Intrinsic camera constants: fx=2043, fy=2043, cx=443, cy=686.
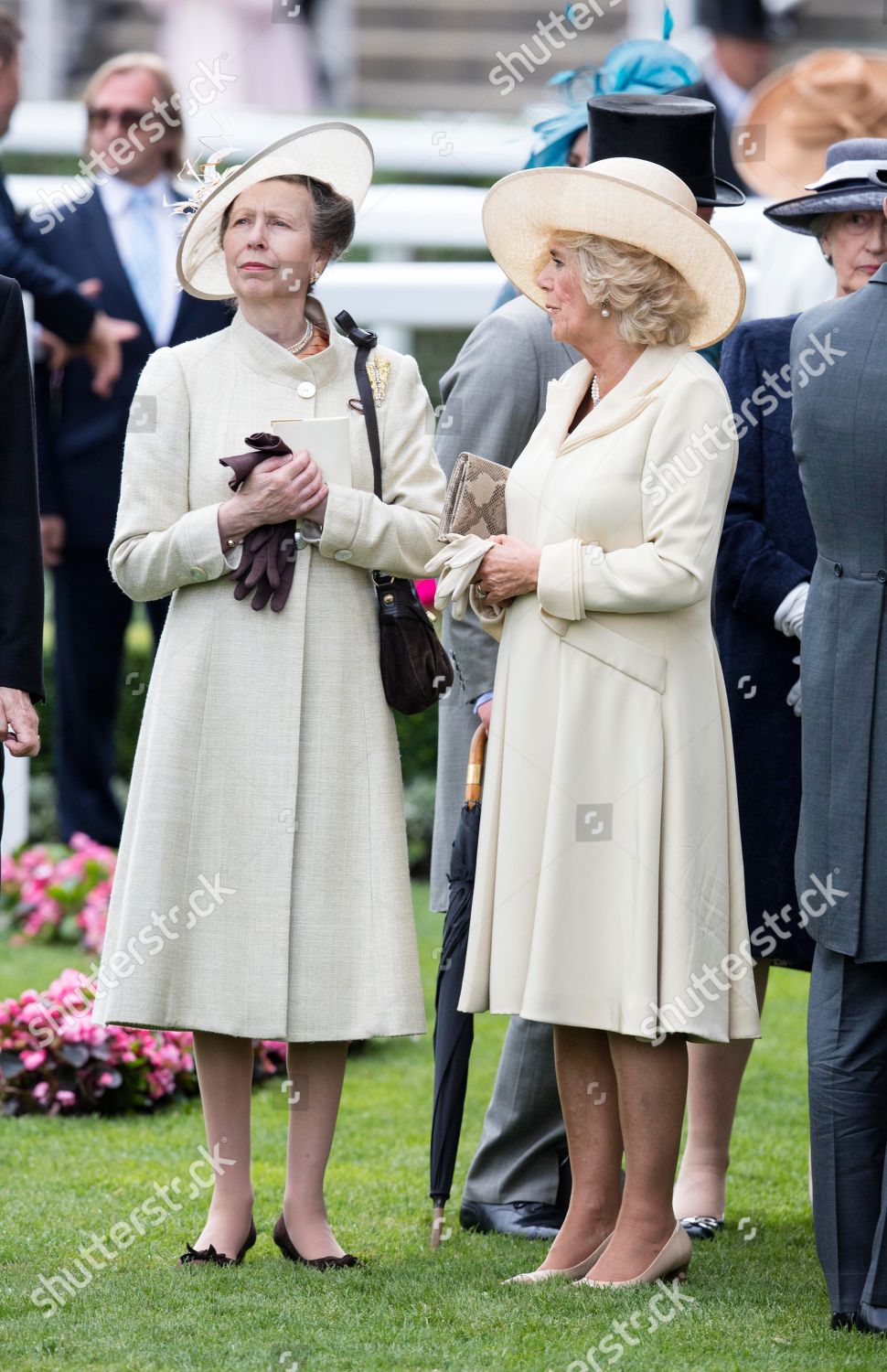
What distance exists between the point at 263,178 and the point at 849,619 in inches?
60.9

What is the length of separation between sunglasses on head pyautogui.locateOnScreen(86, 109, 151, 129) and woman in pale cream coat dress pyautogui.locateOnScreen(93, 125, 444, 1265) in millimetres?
3890

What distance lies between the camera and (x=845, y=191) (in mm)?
4629

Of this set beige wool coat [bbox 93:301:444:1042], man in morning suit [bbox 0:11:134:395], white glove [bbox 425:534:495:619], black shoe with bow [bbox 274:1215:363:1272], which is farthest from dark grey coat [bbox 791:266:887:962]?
man in morning suit [bbox 0:11:134:395]

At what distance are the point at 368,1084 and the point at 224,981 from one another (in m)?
2.45

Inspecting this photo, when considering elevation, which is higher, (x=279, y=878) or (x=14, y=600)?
(x=14, y=600)

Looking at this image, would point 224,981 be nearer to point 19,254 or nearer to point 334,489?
point 334,489

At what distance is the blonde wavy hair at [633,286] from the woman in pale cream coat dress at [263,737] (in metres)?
0.61

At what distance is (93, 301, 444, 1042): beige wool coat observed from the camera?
13.8 feet

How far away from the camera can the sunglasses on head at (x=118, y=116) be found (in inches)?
316

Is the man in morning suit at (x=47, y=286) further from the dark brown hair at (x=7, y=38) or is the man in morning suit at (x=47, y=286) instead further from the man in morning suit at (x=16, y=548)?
the man in morning suit at (x=16, y=548)

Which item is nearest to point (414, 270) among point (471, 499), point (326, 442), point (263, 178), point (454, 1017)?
point (263, 178)

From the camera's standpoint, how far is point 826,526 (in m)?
3.98

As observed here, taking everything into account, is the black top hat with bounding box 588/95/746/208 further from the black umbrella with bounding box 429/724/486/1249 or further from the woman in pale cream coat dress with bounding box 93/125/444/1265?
the black umbrella with bounding box 429/724/486/1249

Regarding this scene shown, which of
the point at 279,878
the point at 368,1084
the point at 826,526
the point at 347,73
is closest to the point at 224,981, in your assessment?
the point at 279,878
